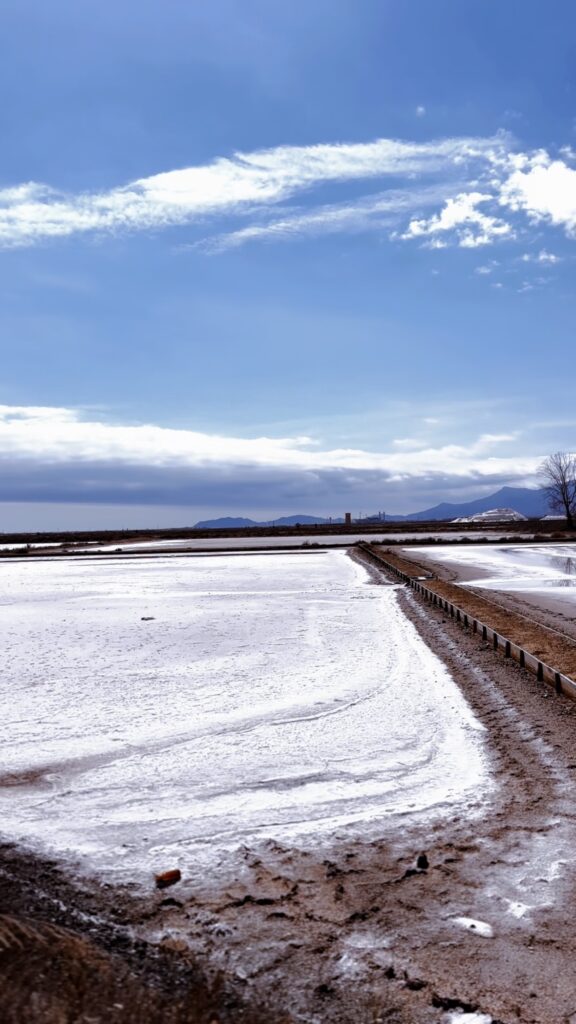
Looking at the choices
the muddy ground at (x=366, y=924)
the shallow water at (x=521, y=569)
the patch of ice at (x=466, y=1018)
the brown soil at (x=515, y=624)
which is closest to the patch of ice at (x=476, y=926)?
the muddy ground at (x=366, y=924)

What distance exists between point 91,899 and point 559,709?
6411mm

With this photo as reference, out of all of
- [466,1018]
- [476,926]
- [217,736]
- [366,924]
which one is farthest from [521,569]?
[466,1018]

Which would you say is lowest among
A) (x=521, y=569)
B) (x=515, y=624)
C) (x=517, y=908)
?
(x=517, y=908)

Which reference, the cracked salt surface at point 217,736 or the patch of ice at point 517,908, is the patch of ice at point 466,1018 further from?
the cracked salt surface at point 217,736

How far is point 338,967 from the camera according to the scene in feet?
13.1

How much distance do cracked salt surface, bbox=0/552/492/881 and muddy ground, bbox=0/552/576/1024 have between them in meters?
0.40

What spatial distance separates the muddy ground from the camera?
3.70 meters

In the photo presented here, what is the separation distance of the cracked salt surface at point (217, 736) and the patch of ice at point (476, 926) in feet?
4.72

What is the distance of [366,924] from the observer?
4.45m

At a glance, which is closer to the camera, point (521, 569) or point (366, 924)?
point (366, 924)

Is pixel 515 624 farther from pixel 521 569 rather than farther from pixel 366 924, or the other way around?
pixel 521 569

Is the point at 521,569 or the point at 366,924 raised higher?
the point at 521,569

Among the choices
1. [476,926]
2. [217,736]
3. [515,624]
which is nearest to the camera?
[476,926]

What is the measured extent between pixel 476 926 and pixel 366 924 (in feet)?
2.06
